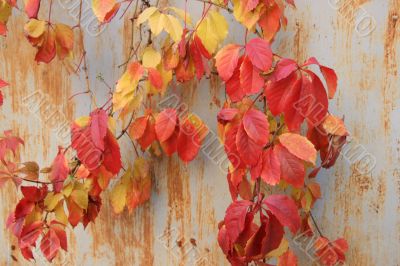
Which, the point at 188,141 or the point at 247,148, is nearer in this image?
the point at 247,148

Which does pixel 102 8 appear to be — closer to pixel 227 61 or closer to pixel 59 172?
pixel 227 61

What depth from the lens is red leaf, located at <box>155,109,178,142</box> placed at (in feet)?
4.15

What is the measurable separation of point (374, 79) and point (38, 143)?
1.04m

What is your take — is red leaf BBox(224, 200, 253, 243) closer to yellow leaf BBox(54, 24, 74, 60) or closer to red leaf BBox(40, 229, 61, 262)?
red leaf BBox(40, 229, 61, 262)

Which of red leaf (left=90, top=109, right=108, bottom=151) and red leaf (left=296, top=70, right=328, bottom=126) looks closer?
red leaf (left=296, top=70, right=328, bottom=126)

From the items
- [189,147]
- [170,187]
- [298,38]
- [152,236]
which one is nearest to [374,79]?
[298,38]

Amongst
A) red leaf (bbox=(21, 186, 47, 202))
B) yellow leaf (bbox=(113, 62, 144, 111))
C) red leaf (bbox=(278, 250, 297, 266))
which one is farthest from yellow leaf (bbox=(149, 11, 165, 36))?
red leaf (bbox=(278, 250, 297, 266))

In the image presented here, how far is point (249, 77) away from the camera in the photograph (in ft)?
3.59

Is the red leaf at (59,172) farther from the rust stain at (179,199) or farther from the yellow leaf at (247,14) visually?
the yellow leaf at (247,14)

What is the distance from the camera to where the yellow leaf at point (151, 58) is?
4.28 feet

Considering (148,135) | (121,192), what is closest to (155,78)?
(148,135)

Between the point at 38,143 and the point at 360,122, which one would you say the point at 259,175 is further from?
the point at 38,143

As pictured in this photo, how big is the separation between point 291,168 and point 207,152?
0.42 m

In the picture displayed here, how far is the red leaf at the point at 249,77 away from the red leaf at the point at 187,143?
261 mm
